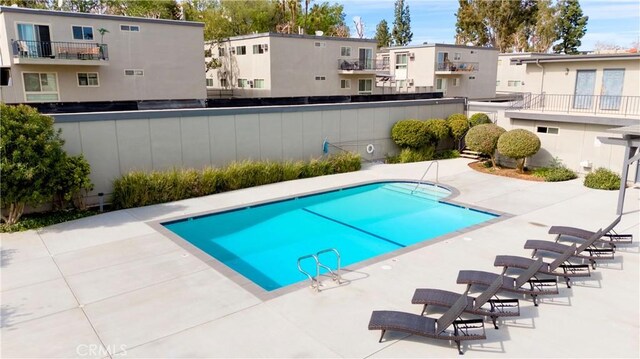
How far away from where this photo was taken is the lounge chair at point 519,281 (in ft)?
28.4

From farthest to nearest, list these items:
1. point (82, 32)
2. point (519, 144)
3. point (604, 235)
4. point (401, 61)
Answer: point (401, 61) < point (82, 32) < point (519, 144) < point (604, 235)

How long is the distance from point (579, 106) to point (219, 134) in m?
17.0

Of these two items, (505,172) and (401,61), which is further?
(401,61)

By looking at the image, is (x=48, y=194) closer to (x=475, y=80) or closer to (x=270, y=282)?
(x=270, y=282)

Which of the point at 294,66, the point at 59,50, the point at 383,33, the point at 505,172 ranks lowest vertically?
the point at 505,172

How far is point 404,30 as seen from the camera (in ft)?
280

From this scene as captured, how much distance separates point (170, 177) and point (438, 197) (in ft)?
33.4

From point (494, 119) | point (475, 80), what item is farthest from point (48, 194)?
point (475, 80)

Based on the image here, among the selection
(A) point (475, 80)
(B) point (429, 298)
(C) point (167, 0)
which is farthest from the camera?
(C) point (167, 0)

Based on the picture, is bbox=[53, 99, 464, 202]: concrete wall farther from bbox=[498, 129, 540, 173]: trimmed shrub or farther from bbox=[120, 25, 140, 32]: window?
bbox=[120, 25, 140, 32]: window

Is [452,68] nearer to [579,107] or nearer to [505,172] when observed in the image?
[579,107]

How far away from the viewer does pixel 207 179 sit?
56.0 feet

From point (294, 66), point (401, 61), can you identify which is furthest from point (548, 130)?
point (401, 61)

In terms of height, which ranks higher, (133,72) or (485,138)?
(133,72)
